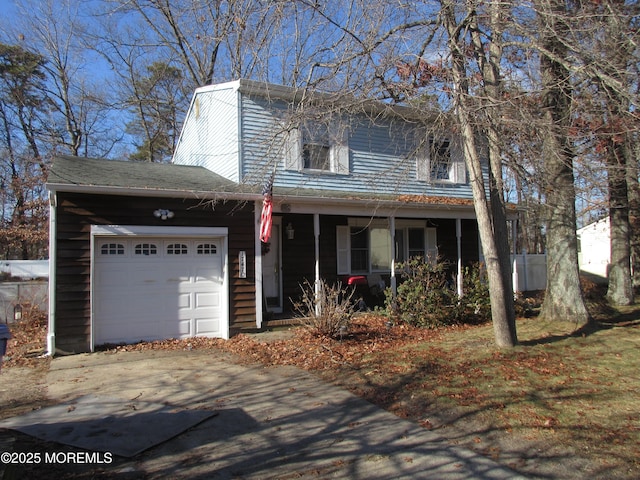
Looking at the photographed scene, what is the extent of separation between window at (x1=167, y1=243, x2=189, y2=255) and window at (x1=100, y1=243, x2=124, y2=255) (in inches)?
36.0

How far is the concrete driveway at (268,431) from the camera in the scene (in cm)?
377

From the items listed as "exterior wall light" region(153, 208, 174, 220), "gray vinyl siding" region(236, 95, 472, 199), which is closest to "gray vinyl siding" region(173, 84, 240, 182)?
"gray vinyl siding" region(236, 95, 472, 199)

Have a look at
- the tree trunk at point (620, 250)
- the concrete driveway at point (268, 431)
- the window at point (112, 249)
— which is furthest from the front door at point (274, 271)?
the tree trunk at point (620, 250)

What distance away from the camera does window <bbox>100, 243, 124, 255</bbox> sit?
29.3 ft

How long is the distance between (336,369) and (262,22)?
589cm

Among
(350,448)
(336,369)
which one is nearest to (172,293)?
(336,369)

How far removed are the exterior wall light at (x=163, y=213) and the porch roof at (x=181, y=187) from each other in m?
0.31

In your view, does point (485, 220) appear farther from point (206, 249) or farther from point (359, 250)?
point (359, 250)

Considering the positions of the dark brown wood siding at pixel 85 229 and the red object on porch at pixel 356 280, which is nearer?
the dark brown wood siding at pixel 85 229

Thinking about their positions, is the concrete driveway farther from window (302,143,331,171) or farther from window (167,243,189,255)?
window (302,143,331,171)

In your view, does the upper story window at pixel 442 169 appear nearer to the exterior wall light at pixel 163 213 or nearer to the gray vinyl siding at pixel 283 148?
the gray vinyl siding at pixel 283 148

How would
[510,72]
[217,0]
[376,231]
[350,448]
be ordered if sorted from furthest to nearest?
[376,231] → [510,72] → [217,0] → [350,448]

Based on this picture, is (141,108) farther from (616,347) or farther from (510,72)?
(616,347)

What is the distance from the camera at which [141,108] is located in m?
24.5
